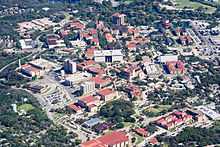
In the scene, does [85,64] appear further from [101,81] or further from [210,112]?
[210,112]

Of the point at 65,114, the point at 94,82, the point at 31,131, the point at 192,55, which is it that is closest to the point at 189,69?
the point at 192,55

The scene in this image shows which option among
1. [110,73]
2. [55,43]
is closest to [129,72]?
[110,73]

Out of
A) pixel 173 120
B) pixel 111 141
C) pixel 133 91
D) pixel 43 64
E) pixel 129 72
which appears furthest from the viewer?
pixel 43 64

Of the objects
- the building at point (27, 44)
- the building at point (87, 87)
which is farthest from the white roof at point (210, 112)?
the building at point (27, 44)

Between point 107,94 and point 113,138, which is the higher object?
point 107,94

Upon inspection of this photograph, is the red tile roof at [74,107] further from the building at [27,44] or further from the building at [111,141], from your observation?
the building at [27,44]

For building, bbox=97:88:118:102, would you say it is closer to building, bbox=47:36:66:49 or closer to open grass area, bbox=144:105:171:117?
open grass area, bbox=144:105:171:117

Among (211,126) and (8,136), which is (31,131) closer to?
(8,136)
